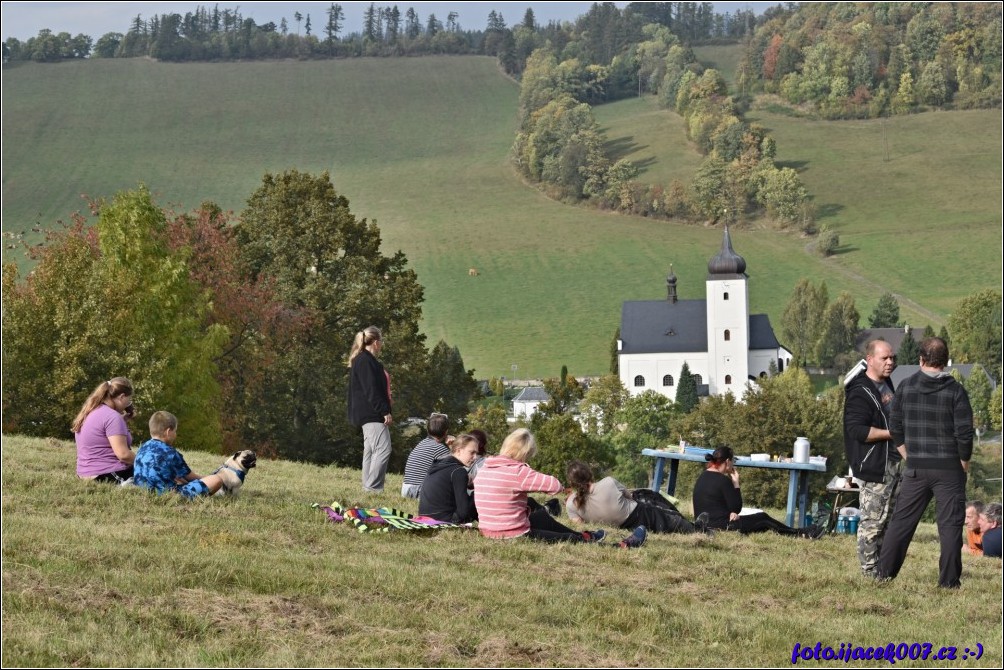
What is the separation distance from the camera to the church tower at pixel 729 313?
14300cm

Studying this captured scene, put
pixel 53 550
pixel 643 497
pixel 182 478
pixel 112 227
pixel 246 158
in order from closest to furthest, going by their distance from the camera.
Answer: pixel 53 550 < pixel 182 478 < pixel 643 497 < pixel 112 227 < pixel 246 158

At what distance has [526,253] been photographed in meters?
153

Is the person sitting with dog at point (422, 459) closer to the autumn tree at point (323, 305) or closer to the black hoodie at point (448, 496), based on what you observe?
the black hoodie at point (448, 496)

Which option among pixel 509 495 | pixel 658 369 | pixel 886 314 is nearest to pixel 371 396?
pixel 509 495

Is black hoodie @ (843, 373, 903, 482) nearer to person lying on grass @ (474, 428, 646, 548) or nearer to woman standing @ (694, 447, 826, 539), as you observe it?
person lying on grass @ (474, 428, 646, 548)

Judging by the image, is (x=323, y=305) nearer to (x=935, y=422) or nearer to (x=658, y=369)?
(x=935, y=422)

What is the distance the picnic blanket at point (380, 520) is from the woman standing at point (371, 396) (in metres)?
3.30

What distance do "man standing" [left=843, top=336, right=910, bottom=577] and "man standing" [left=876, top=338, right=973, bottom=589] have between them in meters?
0.37

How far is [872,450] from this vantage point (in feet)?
40.9

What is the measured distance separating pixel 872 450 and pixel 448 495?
4.55m

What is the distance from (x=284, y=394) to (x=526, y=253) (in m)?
105

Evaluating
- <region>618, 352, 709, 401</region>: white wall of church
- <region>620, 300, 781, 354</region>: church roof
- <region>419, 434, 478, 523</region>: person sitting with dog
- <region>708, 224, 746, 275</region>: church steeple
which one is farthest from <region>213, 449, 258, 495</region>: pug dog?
<region>708, 224, 746, 275</region>: church steeple

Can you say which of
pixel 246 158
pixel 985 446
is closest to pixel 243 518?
pixel 985 446

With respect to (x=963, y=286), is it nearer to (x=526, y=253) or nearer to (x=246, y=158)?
(x=526, y=253)
